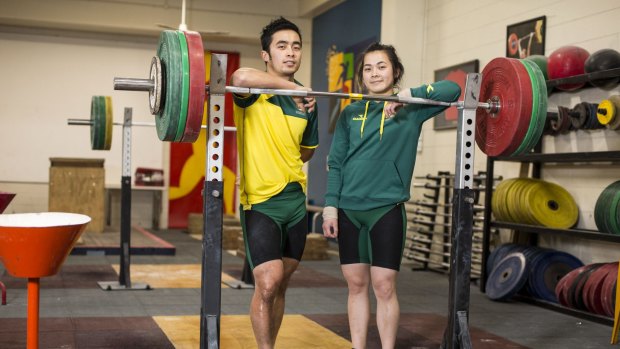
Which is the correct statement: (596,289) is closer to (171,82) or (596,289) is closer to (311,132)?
(311,132)

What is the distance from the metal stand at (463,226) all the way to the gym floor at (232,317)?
0.86 meters

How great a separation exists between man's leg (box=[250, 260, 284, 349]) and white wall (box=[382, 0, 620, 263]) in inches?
117

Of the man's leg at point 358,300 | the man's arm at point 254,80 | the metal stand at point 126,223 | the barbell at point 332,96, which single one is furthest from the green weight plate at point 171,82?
the metal stand at point 126,223

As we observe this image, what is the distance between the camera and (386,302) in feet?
8.88

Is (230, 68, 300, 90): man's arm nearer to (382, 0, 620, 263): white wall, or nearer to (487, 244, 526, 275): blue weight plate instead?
(382, 0, 620, 263): white wall

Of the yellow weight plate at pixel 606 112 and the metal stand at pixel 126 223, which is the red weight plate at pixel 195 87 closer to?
the metal stand at pixel 126 223

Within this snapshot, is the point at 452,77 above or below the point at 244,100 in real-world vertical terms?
above

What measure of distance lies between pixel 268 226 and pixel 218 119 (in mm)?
443

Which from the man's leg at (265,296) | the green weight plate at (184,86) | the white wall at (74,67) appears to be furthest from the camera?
the white wall at (74,67)

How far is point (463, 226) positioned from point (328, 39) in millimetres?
6898

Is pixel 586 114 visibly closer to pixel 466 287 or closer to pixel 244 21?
pixel 466 287

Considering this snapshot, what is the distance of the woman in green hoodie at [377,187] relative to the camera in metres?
2.70

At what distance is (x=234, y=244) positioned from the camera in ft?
26.0

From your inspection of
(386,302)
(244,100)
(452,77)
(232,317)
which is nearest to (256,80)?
(244,100)
